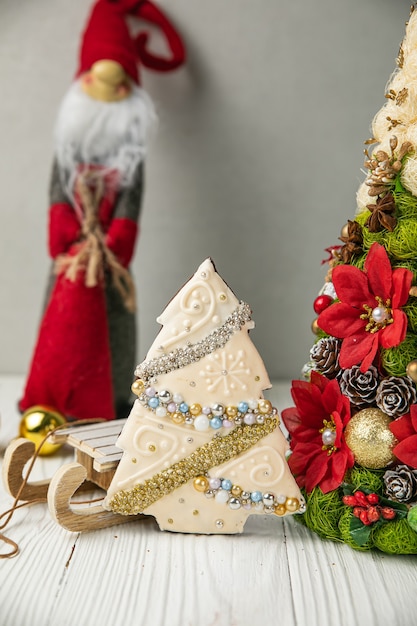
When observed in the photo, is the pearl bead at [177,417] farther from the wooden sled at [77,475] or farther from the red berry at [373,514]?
the red berry at [373,514]

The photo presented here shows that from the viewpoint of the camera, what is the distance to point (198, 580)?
821 mm

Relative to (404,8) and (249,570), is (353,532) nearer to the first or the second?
(249,570)

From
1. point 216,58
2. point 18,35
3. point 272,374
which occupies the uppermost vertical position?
point 18,35

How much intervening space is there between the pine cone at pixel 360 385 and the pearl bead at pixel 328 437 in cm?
6

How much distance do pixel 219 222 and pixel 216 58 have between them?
0.46 meters

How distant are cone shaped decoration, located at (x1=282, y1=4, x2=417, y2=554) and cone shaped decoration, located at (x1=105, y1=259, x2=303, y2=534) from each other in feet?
0.25

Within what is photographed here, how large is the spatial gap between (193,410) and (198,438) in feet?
0.14

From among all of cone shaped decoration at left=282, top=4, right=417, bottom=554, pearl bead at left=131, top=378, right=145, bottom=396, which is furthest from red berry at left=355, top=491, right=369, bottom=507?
pearl bead at left=131, top=378, right=145, bottom=396

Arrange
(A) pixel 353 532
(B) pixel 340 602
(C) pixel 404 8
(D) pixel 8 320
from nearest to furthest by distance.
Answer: (B) pixel 340 602 < (A) pixel 353 532 < (C) pixel 404 8 < (D) pixel 8 320

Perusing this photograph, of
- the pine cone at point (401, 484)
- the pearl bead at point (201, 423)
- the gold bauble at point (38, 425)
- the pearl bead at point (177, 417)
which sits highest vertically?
the pearl bead at point (177, 417)

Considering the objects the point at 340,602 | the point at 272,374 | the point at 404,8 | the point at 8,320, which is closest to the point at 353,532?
the point at 340,602

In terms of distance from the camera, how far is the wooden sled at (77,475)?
920mm

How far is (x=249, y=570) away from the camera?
85 centimetres

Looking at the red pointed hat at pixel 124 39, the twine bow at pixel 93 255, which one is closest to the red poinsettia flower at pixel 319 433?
the twine bow at pixel 93 255
